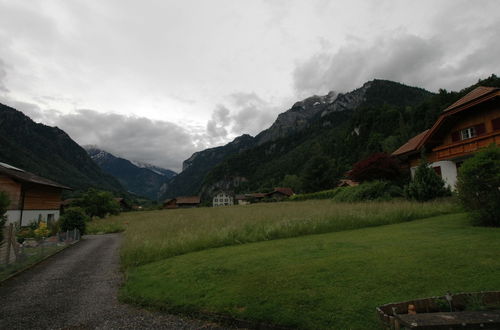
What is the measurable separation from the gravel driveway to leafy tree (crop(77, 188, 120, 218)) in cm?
3922

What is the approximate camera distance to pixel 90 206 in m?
46.5

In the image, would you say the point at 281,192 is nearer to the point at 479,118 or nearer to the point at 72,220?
the point at 479,118

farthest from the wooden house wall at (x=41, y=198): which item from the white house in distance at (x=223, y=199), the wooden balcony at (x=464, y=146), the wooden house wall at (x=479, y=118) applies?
the white house in distance at (x=223, y=199)

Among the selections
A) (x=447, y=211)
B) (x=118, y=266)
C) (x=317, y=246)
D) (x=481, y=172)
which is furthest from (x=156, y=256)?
(x=447, y=211)

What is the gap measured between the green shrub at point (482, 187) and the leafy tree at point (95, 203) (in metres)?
49.9

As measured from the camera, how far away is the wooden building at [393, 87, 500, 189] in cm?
2056

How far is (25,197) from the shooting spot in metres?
26.3

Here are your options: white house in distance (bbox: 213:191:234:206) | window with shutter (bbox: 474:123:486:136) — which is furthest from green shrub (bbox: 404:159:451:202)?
white house in distance (bbox: 213:191:234:206)

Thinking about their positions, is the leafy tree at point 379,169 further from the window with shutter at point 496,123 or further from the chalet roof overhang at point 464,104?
the window with shutter at point 496,123

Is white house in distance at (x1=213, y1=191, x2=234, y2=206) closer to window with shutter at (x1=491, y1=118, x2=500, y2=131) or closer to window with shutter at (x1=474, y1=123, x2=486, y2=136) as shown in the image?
window with shutter at (x1=474, y1=123, x2=486, y2=136)

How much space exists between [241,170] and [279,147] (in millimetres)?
30773

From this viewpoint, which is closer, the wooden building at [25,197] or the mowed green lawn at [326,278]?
the mowed green lawn at [326,278]

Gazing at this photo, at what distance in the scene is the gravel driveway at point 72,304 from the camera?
568 cm

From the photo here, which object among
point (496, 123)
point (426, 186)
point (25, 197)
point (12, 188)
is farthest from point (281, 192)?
point (12, 188)
